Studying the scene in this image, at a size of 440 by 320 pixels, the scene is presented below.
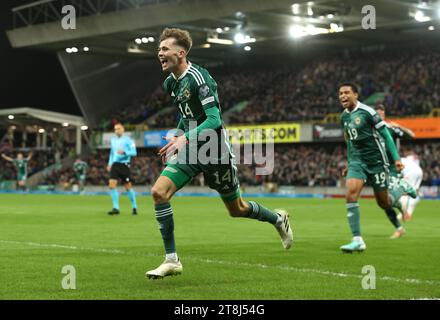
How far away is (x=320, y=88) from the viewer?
5034 cm

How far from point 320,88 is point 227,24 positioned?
28.5 feet

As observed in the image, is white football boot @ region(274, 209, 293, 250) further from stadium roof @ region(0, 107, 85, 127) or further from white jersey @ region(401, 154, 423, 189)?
stadium roof @ region(0, 107, 85, 127)

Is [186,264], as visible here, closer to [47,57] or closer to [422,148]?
[422,148]

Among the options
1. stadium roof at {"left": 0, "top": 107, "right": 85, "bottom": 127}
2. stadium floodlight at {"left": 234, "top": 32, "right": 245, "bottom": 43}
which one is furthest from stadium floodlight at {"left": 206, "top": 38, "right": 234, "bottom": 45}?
stadium roof at {"left": 0, "top": 107, "right": 85, "bottom": 127}

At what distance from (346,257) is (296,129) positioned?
122 ft

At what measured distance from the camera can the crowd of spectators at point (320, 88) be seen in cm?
4541

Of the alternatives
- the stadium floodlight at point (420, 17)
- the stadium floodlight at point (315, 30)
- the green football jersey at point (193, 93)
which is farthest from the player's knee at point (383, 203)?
the stadium floodlight at point (315, 30)

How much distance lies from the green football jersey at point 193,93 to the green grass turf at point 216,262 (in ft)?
5.45

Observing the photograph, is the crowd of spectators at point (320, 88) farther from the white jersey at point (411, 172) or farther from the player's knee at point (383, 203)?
the player's knee at point (383, 203)

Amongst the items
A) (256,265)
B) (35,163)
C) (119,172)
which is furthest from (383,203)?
(35,163)

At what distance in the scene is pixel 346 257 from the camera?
998cm

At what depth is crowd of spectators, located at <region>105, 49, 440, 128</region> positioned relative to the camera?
45406 millimetres

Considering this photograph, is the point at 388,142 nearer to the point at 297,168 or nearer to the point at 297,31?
the point at 297,168

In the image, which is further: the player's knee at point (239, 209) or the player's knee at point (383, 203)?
the player's knee at point (383, 203)
